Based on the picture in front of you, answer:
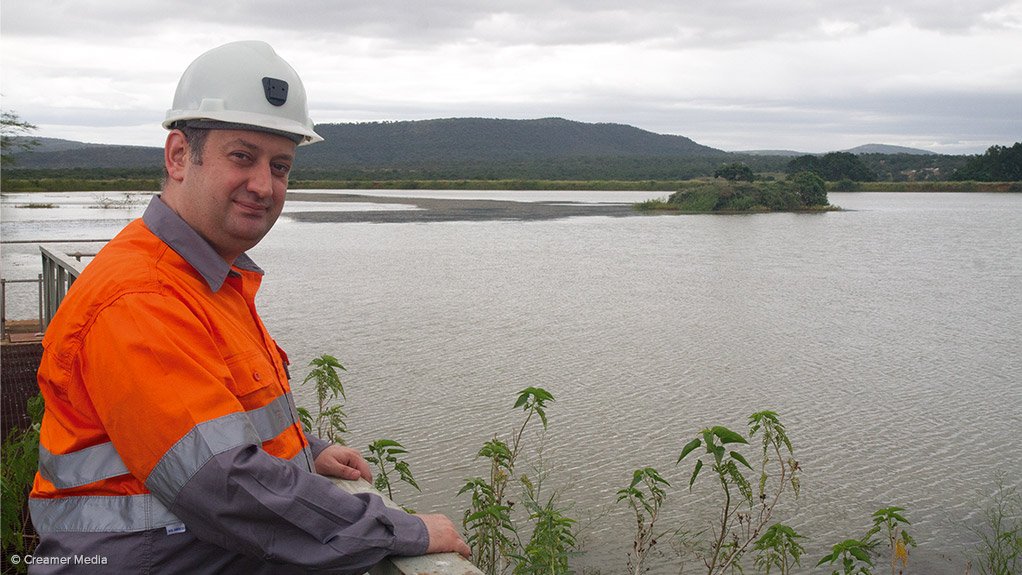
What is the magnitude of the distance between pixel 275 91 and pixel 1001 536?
459cm

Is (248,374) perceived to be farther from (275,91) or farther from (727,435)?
(727,435)

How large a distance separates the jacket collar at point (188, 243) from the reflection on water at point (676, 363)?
3787mm

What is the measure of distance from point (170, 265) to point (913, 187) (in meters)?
69.7

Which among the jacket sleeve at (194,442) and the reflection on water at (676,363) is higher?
the jacket sleeve at (194,442)

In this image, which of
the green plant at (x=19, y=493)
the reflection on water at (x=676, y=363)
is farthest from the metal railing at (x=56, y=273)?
the reflection on water at (x=676, y=363)

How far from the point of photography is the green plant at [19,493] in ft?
10.9

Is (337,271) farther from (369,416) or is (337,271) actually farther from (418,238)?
(369,416)

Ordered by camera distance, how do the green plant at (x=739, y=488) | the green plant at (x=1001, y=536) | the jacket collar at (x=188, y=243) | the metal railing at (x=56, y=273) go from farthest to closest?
the metal railing at (x=56, y=273), the green plant at (x=1001, y=536), the green plant at (x=739, y=488), the jacket collar at (x=188, y=243)

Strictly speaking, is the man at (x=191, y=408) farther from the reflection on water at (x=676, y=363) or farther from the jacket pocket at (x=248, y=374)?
the reflection on water at (x=676, y=363)

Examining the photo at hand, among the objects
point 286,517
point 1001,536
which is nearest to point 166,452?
point 286,517

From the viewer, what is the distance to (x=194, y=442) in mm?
1463

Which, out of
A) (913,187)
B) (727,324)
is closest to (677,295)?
(727,324)

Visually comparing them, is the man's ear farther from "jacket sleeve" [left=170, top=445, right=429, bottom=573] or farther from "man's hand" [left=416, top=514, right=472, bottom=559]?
"man's hand" [left=416, top=514, right=472, bottom=559]

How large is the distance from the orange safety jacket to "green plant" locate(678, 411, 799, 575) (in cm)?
159
